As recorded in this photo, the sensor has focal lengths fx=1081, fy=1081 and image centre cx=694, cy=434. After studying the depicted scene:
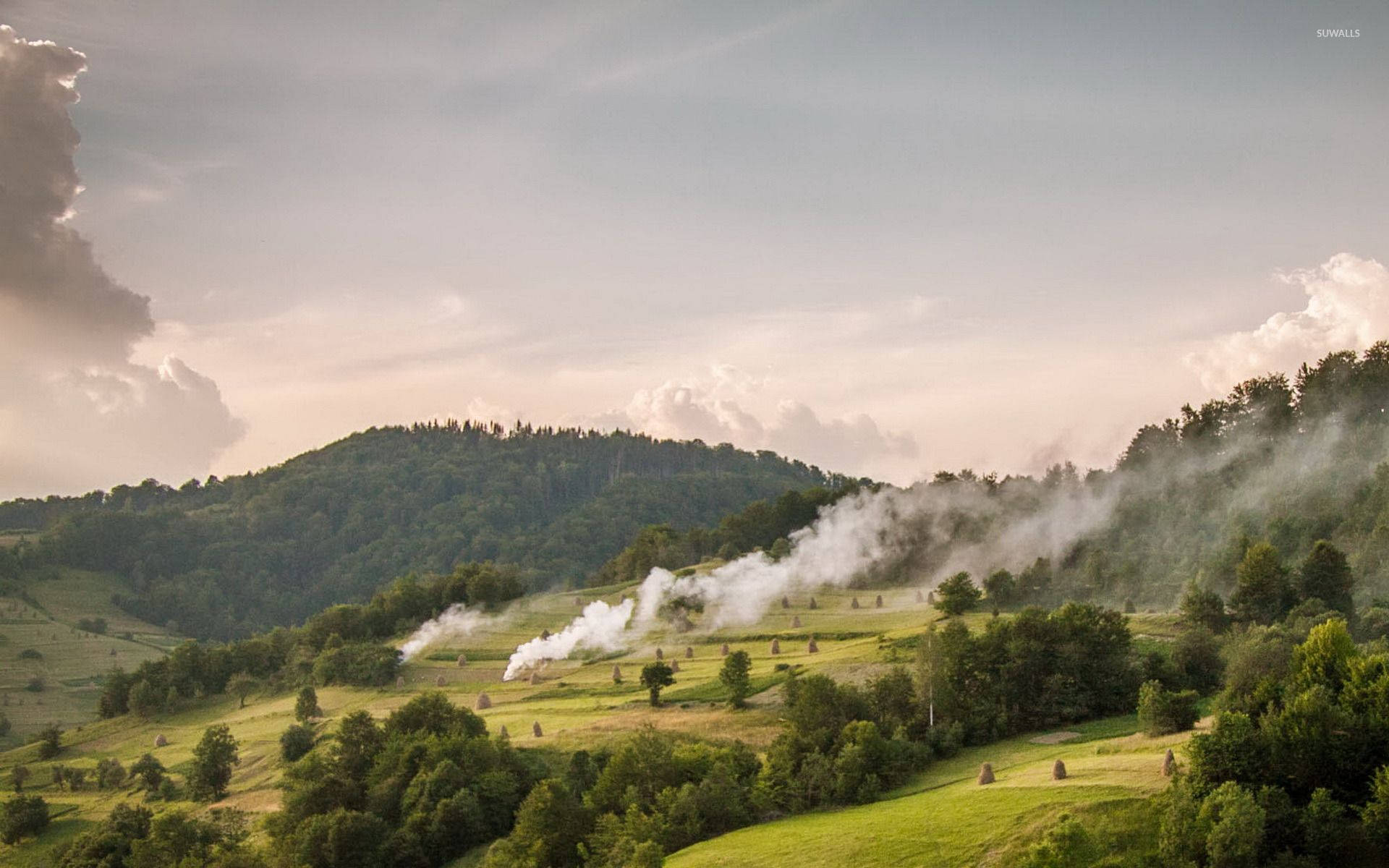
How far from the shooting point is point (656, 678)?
2532 inches

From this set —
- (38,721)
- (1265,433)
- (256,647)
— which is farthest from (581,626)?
(1265,433)

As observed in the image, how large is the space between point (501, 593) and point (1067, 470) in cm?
6147

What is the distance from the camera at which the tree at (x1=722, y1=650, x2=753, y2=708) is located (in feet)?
199

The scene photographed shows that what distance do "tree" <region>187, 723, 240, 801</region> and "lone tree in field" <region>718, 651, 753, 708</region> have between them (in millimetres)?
33376

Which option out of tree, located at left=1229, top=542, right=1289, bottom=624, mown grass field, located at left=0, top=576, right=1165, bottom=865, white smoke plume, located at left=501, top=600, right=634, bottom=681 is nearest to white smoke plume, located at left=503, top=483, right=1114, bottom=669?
white smoke plume, located at left=501, top=600, right=634, bottom=681

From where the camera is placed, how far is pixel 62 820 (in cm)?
6850

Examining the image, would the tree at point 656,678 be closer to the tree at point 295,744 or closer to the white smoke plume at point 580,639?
the white smoke plume at point 580,639

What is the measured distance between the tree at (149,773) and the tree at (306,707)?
30.7ft

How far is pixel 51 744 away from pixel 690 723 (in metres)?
56.0

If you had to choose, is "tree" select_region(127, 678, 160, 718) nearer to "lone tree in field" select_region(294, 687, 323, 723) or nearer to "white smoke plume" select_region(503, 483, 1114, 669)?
"lone tree in field" select_region(294, 687, 323, 723)

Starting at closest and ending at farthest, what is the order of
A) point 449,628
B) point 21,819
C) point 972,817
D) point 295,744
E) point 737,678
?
point 972,817
point 737,678
point 21,819
point 295,744
point 449,628

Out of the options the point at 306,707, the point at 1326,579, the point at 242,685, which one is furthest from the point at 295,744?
the point at 1326,579

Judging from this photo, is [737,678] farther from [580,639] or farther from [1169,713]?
[580,639]

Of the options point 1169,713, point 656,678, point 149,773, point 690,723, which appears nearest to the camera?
point 1169,713
